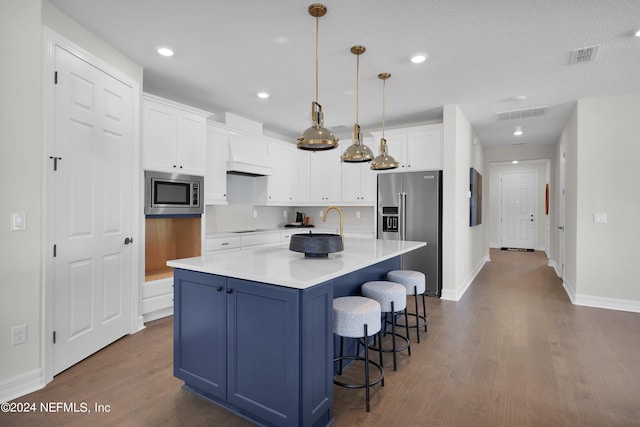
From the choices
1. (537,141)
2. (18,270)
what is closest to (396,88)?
(18,270)

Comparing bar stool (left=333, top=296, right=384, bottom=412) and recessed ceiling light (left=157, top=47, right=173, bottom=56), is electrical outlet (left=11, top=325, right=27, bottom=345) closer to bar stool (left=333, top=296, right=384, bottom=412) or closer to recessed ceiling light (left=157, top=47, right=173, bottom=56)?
bar stool (left=333, top=296, right=384, bottom=412)

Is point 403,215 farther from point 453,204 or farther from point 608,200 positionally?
→ point 608,200

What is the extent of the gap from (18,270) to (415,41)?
3.41 meters

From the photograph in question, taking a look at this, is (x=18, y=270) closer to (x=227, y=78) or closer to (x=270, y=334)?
(x=270, y=334)

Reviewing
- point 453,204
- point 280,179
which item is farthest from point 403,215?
point 280,179

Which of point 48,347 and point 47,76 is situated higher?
point 47,76

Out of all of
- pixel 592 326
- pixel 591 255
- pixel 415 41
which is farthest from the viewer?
pixel 591 255

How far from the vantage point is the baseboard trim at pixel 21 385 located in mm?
2082

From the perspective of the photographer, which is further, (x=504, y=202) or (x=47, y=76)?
(x=504, y=202)

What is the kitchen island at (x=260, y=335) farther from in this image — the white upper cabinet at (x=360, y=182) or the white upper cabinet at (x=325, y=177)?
the white upper cabinet at (x=325, y=177)

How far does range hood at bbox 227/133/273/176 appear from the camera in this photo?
4.69m

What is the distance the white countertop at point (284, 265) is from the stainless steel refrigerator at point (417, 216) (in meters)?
2.28

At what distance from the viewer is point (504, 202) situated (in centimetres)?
999

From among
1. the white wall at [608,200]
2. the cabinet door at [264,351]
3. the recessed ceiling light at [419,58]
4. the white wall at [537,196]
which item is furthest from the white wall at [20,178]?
the white wall at [537,196]
